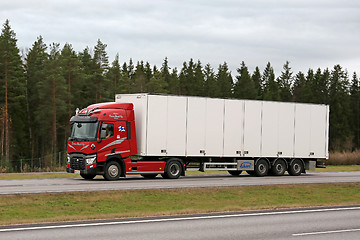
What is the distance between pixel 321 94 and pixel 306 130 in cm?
9196

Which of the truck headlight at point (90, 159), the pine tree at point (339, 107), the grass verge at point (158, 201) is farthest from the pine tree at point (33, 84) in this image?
the grass verge at point (158, 201)

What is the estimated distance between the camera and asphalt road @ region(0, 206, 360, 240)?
1140 centimetres

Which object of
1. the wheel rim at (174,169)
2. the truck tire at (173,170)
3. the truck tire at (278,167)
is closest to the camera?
the truck tire at (173,170)

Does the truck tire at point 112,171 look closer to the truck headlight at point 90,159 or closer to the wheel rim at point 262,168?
the truck headlight at point 90,159

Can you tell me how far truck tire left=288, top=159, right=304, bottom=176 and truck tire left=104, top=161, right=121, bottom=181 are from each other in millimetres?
10596

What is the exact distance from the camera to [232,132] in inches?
1141

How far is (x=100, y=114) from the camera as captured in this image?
2527cm

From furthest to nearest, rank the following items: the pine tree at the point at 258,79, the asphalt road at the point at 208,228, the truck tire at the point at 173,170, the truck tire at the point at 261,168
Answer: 1. the pine tree at the point at 258,79
2. the truck tire at the point at 261,168
3. the truck tire at the point at 173,170
4. the asphalt road at the point at 208,228

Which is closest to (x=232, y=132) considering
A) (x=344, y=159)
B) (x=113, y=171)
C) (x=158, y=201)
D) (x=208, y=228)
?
(x=113, y=171)

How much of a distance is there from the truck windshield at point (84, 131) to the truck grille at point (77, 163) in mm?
886

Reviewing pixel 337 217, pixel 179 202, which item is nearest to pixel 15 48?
pixel 179 202

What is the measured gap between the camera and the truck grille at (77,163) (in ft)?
81.5

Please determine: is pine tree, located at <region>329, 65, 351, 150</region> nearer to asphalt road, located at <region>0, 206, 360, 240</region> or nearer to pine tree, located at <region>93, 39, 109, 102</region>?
pine tree, located at <region>93, 39, 109, 102</region>

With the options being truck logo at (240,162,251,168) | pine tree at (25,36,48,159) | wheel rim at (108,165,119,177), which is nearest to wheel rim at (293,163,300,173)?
truck logo at (240,162,251,168)
